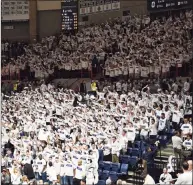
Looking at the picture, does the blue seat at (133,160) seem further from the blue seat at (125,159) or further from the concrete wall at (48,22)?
the concrete wall at (48,22)

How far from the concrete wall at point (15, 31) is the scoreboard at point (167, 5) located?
417 centimetres

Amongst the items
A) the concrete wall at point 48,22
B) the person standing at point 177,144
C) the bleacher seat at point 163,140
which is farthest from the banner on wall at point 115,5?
the person standing at point 177,144

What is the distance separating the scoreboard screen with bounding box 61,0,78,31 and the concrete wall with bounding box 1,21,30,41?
4.85 ft

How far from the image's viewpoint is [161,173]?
595 centimetres

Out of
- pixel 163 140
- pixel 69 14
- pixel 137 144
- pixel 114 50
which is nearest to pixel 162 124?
pixel 163 140

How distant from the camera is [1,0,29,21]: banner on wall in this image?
11.4 metres

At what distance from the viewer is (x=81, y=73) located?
10.8 metres

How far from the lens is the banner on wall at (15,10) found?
448 inches

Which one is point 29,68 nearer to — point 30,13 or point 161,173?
point 30,13

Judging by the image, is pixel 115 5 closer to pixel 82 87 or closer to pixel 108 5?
pixel 108 5

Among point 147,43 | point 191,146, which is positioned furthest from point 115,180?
point 147,43

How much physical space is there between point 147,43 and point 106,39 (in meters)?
1.62

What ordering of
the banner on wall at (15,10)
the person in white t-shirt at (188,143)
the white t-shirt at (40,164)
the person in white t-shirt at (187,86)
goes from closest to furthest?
the person in white t-shirt at (188,143) → the white t-shirt at (40,164) → the person in white t-shirt at (187,86) → the banner on wall at (15,10)

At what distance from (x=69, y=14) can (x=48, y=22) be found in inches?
48.4
